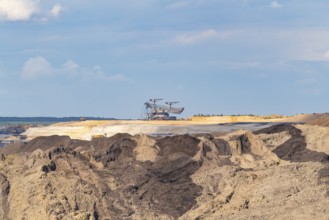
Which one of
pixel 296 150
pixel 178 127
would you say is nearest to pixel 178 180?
pixel 296 150

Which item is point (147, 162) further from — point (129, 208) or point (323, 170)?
point (323, 170)

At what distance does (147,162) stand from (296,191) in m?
10.4

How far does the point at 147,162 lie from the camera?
117ft

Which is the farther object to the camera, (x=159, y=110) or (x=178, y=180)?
(x=159, y=110)

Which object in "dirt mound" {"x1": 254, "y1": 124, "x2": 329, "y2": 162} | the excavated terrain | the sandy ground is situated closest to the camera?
the excavated terrain

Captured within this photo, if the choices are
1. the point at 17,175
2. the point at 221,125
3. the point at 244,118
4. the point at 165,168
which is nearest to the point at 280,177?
the point at 165,168

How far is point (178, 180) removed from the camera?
31.6 metres

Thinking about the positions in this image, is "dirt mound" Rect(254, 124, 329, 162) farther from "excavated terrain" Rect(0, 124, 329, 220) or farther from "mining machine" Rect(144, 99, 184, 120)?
"mining machine" Rect(144, 99, 184, 120)

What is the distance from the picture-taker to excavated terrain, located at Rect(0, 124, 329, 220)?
26309mm

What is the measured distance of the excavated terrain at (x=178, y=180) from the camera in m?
26.3

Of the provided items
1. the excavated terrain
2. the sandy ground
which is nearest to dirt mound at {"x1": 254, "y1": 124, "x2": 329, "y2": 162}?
the excavated terrain

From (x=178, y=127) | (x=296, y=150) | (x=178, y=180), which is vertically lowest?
(x=178, y=180)

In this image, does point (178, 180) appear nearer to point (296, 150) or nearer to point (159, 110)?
point (296, 150)

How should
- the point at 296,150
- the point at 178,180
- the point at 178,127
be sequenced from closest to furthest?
the point at 178,180, the point at 296,150, the point at 178,127
